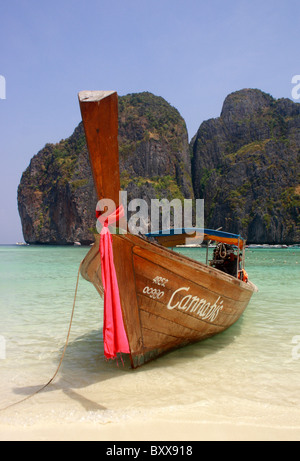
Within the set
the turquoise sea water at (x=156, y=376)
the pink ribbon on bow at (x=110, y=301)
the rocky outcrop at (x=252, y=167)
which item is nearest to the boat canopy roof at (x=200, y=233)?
the turquoise sea water at (x=156, y=376)

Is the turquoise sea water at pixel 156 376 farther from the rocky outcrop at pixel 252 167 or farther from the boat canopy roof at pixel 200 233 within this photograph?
the rocky outcrop at pixel 252 167

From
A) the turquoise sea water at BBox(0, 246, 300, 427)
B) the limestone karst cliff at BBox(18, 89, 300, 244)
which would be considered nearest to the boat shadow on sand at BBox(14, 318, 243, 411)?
the turquoise sea water at BBox(0, 246, 300, 427)

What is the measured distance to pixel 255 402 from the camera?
3320mm

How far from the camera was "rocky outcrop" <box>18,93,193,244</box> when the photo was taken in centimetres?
7200

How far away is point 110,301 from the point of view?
3486mm

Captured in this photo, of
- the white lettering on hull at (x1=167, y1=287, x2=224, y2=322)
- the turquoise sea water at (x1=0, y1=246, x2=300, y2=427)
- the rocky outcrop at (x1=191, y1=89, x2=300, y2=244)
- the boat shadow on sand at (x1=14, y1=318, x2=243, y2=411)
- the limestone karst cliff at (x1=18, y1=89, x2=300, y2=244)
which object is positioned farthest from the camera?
the limestone karst cliff at (x1=18, y1=89, x2=300, y2=244)

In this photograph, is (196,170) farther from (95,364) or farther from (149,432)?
(149,432)

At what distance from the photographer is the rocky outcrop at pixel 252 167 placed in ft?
234

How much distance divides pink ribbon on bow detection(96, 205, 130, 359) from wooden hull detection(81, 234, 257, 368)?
0.14 meters

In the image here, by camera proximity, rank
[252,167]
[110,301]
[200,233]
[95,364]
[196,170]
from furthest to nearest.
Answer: [196,170] → [252,167] → [200,233] → [95,364] → [110,301]

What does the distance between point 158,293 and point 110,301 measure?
753 millimetres

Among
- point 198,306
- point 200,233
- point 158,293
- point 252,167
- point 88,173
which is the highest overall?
point 252,167

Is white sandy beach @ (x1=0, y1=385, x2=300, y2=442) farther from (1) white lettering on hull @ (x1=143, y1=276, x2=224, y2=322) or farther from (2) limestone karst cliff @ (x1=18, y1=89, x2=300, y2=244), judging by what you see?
(2) limestone karst cliff @ (x1=18, y1=89, x2=300, y2=244)

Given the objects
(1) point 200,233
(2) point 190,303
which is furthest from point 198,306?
(1) point 200,233
